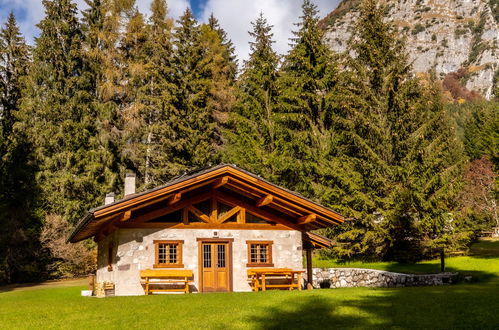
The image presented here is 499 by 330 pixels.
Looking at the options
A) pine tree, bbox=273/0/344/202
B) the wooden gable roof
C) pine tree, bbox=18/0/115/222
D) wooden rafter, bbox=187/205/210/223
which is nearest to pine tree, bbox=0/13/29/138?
pine tree, bbox=18/0/115/222

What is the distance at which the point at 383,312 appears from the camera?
9.55 metres

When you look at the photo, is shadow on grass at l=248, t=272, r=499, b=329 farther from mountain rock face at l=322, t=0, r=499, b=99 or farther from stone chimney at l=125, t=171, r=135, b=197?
mountain rock face at l=322, t=0, r=499, b=99

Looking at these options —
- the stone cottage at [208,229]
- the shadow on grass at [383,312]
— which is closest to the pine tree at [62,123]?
the stone cottage at [208,229]

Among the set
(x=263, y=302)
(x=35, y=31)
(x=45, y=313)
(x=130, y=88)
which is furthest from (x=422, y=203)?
(x=35, y=31)

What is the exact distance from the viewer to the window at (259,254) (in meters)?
16.6

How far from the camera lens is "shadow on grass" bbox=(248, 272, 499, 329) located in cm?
820

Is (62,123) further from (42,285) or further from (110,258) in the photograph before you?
(110,258)

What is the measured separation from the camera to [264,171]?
99.2 feet

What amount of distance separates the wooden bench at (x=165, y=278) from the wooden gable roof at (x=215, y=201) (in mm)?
1544

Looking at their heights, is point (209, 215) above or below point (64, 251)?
above

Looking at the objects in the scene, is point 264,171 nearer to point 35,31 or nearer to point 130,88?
point 130,88

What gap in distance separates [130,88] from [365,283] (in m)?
22.2

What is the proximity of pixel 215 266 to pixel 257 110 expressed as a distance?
17.6 metres

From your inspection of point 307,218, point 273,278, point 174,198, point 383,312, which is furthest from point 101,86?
point 383,312
